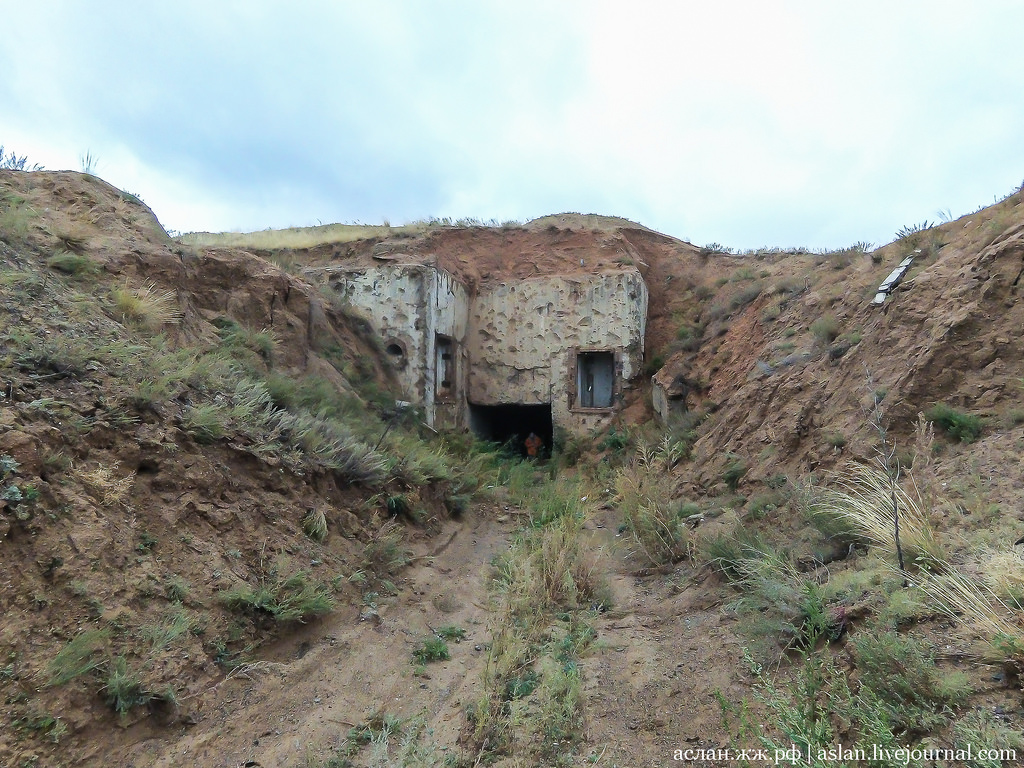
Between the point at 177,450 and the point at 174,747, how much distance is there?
2.34 m

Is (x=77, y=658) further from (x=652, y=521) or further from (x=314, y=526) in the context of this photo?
(x=652, y=521)

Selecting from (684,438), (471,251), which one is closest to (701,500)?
(684,438)

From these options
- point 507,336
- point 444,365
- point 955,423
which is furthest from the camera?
point 507,336

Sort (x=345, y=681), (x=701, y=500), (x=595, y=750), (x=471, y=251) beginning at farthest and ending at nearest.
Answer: (x=471, y=251), (x=701, y=500), (x=345, y=681), (x=595, y=750)

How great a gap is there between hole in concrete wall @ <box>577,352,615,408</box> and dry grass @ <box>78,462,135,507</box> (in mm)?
11195

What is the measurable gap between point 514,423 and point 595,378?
3.00 metres

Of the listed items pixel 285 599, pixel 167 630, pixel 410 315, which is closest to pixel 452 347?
pixel 410 315

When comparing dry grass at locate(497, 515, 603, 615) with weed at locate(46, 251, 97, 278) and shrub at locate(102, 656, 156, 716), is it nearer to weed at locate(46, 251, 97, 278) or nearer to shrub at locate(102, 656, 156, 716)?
shrub at locate(102, 656, 156, 716)

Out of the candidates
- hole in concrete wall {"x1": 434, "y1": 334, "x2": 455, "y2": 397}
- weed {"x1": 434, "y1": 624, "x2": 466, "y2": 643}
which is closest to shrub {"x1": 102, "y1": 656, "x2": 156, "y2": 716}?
weed {"x1": 434, "y1": 624, "x2": 466, "y2": 643}

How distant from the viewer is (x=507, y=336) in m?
15.7

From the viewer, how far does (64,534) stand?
13.8 ft

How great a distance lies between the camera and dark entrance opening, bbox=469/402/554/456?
16.2 metres

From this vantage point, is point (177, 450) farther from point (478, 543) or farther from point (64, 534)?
point (478, 543)

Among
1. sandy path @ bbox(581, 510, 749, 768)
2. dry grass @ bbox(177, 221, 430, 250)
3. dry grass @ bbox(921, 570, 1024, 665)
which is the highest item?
dry grass @ bbox(177, 221, 430, 250)
